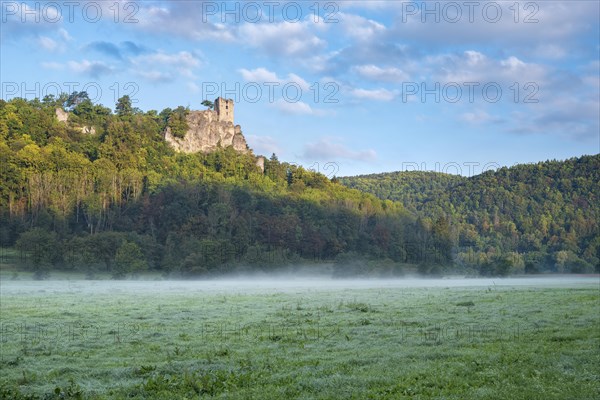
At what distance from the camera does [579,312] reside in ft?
95.6

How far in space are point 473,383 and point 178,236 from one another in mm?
107296

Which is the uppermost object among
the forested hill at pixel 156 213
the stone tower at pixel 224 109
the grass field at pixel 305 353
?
the stone tower at pixel 224 109

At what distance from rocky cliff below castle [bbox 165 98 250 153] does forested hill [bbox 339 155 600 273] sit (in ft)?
207

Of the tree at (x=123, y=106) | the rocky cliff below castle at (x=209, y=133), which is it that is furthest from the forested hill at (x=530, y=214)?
the tree at (x=123, y=106)

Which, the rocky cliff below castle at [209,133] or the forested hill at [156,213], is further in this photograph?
the rocky cliff below castle at [209,133]

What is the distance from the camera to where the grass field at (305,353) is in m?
13.8

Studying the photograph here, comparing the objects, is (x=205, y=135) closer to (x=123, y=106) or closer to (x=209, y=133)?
(x=209, y=133)

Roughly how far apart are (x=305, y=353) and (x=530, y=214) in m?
152

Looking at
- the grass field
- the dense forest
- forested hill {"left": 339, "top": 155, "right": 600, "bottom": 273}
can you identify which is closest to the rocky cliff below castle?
the dense forest

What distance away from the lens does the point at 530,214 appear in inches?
6201

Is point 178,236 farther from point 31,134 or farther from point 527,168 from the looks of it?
point 527,168

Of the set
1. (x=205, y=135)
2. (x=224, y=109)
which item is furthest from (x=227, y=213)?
(x=224, y=109)

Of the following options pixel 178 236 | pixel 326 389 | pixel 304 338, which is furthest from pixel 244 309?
pixel 178 236

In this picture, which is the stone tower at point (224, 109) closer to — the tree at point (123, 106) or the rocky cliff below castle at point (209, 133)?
the rocky cliff below castle at point (209, 133)
